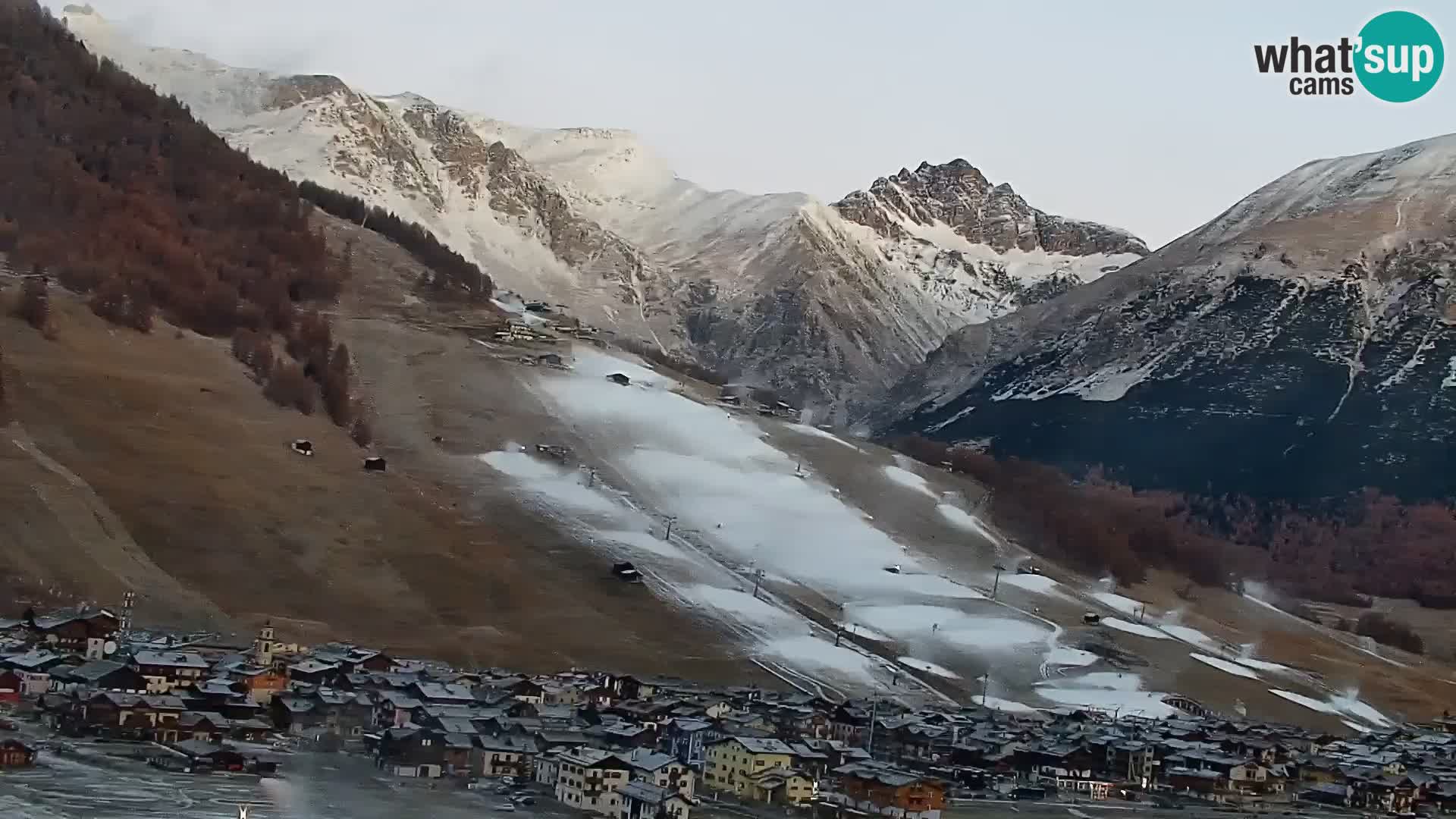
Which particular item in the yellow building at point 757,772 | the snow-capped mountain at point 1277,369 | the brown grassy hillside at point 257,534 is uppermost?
Result: the snow-capped mountain at point 1277,369

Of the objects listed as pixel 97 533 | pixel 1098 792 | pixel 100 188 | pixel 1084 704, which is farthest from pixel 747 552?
pixel 100 188

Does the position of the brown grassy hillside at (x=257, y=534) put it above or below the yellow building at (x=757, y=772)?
above

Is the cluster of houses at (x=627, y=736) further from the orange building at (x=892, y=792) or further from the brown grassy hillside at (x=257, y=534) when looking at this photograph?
the brown grassy hillside at (x=257, y=534)

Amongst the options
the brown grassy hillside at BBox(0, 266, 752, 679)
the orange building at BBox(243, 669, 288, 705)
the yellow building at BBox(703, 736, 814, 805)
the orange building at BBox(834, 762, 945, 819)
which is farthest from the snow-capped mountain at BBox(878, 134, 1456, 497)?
the orange building at BBox(243, 669, 288, 705)

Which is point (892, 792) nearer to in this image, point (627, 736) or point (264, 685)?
point (627, 736)

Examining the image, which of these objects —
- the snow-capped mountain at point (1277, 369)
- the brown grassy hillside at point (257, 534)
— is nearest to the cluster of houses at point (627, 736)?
the brown grassy hillside at point (257, 534)

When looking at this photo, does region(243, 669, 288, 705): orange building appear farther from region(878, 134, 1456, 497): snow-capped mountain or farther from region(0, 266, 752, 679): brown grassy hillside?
region(878, 134, 1456, 497): snow-capped mountain
